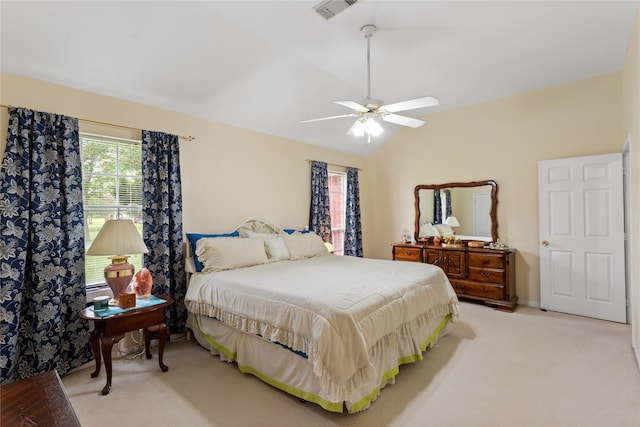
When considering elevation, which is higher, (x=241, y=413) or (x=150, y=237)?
(x=150, y=237)

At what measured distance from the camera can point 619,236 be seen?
3693 mm

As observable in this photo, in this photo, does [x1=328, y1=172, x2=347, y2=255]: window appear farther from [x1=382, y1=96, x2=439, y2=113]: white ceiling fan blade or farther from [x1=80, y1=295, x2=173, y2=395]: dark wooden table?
[x1=80, y1=295, x2=173, y2=395]: dark wooden table

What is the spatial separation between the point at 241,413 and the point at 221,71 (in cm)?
310

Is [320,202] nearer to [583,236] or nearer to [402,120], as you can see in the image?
[402,120]

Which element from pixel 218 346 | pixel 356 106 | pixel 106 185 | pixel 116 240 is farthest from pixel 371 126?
pixel 106 185

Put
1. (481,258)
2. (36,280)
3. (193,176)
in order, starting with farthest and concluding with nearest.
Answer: (481,258)
(193,176)
(36,280)

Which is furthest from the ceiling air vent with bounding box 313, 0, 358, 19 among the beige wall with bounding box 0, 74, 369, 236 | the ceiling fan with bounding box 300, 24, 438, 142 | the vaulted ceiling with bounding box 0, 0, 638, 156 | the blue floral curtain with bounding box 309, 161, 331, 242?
the blue floral curtain with bounding box 309, 161, 331, 242

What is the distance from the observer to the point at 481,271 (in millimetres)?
4430

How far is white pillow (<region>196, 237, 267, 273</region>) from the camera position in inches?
125

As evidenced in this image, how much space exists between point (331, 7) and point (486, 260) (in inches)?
147

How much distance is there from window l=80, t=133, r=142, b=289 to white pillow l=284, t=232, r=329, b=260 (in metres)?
1.69

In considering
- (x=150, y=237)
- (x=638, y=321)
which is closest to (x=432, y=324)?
→ (x=638, y=321)

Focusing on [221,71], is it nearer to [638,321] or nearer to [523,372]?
[523,372]

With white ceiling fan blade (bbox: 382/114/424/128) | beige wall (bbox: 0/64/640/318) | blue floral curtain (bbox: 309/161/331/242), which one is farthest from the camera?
blue floral curtain (bbox: 309/161/331/242)
